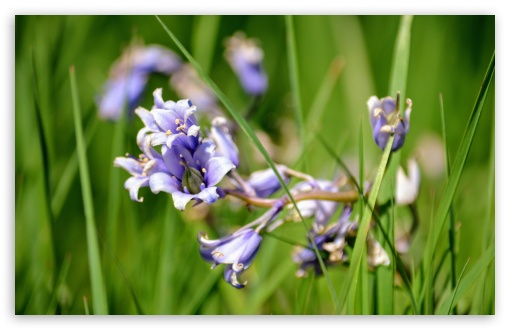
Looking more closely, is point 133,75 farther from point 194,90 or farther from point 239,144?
point 239,144

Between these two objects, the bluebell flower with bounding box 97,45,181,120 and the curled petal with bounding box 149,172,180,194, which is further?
the bluebell flower with bounding box 97,45,181,120

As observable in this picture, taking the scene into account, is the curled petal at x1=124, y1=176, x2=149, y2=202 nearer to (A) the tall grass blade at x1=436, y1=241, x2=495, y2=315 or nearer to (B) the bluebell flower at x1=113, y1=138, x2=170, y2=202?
(B) the bluebell flower at x1=113, y1=138, x2=170, y2=202

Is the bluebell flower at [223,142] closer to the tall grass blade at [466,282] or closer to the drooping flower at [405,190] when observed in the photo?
the drooping flower at [405,190]

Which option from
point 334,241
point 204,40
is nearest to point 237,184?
point 334,241

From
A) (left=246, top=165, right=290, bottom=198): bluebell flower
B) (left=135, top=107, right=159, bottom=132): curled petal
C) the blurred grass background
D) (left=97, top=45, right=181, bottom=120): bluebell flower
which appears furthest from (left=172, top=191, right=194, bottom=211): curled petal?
(left=97, top=45, right=181, bottom=120): bluebell flower

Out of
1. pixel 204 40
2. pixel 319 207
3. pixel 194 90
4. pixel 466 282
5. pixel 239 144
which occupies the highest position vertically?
pixel 204 40
